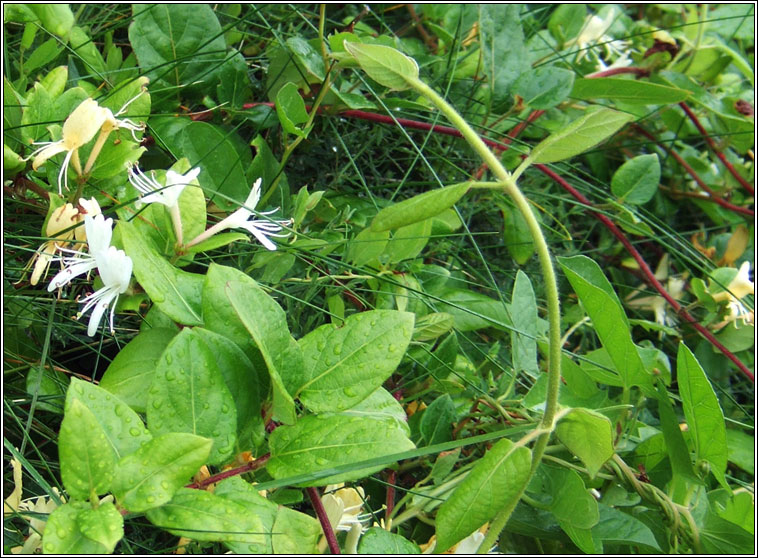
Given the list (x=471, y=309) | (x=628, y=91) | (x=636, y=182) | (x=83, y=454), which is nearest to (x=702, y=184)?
(x=636, y=182)

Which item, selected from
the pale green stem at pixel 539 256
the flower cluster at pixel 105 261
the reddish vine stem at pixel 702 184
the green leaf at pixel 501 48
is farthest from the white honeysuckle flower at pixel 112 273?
the reddish vine stem at pixel 702 184

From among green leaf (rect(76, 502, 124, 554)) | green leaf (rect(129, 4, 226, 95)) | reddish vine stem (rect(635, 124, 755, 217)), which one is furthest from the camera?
reddish vine stem (rect(635, 124, 755, 217))

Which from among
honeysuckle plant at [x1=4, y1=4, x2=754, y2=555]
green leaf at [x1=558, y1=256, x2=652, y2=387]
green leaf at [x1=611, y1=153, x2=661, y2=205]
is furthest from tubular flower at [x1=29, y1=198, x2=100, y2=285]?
green leaf at [x1=611, y1=153, x2=661, y2=205]

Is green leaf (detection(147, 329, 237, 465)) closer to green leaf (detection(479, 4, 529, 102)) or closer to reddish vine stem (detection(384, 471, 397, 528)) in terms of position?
reddish vine stem (detection(384, 471, 397, 528))

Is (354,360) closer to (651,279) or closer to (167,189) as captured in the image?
(167,189)

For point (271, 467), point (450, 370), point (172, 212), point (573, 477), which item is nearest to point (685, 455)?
point (573, 477)

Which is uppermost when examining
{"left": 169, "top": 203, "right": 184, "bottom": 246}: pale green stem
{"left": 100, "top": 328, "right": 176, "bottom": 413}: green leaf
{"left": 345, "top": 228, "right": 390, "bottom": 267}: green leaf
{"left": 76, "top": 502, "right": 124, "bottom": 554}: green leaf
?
{"left": 169, "top": 203, "right": 184, "bottom": 246}: pale green stem
